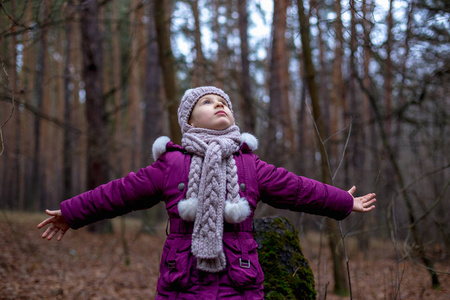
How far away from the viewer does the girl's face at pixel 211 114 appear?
243 centimetres

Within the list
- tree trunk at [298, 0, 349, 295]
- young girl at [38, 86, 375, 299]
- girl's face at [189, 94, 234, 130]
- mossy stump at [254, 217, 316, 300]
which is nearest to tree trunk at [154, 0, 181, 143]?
tree trunk at [298, 0, 349, 295]

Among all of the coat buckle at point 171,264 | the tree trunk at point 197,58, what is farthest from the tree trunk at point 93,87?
the coat buckle at point 171,264

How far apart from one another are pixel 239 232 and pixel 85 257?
651cm

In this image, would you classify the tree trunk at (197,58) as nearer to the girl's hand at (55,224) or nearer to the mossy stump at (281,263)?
the mossy stump at (281,263)

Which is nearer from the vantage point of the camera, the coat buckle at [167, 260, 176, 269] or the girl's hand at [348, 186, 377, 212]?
the coat buckle at [167, 260, 176, 269]

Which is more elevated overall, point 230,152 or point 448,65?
point 448,65

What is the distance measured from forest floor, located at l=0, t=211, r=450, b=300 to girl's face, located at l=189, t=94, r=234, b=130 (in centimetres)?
151

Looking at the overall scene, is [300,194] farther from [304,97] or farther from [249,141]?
[304,97]

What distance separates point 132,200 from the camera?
7.55ft

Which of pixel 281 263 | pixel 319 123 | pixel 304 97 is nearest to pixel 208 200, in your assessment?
pixel 281 263

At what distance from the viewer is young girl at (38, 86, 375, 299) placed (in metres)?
2.09

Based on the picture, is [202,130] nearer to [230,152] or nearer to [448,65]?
[230,152]

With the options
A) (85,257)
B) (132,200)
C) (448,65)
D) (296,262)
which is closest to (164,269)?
(132,200)

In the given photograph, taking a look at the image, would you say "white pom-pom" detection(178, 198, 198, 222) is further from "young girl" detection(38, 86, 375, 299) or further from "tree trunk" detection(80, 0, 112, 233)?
"tree trunk" detection(80, 0, 112, 233)
